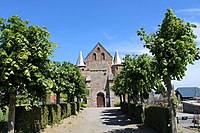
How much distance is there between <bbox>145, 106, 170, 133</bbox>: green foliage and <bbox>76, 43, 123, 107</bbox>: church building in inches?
1460

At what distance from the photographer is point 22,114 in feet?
35.5

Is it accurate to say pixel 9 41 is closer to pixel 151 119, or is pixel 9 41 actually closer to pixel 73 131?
pixel 73 131

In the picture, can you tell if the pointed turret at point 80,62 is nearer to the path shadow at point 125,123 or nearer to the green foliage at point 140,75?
the path shadow at point 125,123

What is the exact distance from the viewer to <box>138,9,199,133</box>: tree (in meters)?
9.71

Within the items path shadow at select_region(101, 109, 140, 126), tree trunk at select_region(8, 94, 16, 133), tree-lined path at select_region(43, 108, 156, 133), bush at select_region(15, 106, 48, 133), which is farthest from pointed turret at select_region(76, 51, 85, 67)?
tree trunk at select_region(8, 94, 16, 133)

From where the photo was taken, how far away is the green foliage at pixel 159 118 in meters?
10.4

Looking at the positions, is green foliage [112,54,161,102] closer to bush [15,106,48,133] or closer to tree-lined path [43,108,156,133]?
tree-lined path [43,108,156,133]

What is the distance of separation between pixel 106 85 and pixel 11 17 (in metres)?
44.2

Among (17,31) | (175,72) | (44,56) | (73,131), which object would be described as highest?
(17,31)

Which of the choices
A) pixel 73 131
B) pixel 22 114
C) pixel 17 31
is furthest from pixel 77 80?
pixel 17 31

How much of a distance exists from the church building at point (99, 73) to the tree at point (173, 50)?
40682 mm

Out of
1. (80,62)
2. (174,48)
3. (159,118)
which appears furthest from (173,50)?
(80,62)

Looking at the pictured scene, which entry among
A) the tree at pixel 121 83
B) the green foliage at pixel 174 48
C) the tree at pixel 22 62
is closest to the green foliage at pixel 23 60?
the tree at pixel 22 62

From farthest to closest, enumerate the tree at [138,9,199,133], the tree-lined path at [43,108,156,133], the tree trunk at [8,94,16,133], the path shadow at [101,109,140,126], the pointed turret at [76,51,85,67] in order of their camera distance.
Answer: the pointed turret at [76,51,85,67] < the path shadow at [101,109,140,126] < the tree-lined path at [43,108,156,133] < the tree at [138,9,199,133] < the tree trunk at [8,94,16,133]
